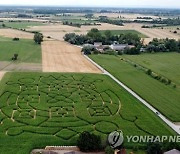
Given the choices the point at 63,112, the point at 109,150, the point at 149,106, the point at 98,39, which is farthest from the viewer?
the point at 98,39

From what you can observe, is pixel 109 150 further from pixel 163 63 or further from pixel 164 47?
pixel 164 47

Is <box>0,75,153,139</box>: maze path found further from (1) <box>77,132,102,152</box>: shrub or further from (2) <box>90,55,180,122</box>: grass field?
(2) <box>90,55,180,122</box>: grass field

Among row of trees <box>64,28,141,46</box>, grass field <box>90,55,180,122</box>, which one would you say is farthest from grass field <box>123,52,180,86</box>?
row of trees <box>64,28,141,46</box>

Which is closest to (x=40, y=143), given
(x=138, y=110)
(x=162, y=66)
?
(x=138, y=110)

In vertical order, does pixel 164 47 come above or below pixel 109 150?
above

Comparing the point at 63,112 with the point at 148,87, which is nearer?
the point at 63,112

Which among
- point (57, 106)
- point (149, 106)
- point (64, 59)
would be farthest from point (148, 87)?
point (64, 59)

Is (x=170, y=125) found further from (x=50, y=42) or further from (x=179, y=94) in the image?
(x=50, y=42)

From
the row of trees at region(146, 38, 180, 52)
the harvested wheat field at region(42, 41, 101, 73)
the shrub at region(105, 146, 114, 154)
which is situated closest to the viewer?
the shrub at region(105, 146, 114, 154)
